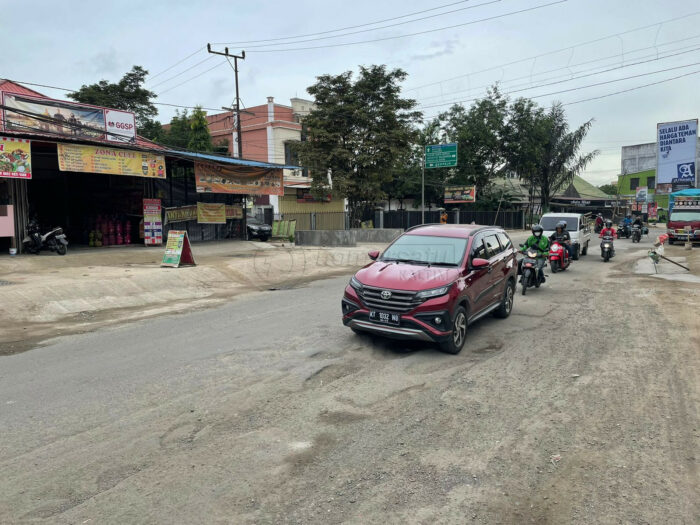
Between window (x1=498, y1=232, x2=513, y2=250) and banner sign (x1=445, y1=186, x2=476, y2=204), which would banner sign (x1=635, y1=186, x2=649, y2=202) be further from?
window (x1=498, y1=232, x2=513, y2=250)

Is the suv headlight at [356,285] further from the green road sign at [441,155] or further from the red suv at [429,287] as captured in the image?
the green road sign at [441,155]

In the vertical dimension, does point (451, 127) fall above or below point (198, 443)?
above

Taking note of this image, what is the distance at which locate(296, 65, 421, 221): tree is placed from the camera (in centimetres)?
3256

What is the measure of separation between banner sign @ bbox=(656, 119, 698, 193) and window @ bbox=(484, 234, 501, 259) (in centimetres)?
4173

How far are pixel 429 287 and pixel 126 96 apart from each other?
43831mm

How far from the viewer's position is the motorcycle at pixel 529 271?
11.8m

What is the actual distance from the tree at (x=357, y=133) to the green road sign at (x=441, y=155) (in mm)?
4369

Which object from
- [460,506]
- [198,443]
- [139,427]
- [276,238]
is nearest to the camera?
[460,506]

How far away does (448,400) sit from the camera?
5121 mm

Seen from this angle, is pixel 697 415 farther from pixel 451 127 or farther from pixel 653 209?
pixel 653 209

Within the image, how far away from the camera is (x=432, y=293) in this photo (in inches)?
256

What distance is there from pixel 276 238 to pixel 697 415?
2692 centimetres

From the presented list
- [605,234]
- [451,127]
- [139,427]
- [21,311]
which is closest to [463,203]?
[451,127]

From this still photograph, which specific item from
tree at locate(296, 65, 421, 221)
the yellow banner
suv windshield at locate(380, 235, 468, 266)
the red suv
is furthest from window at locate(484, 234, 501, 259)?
tree at locate(296, 65, 421, 221)
